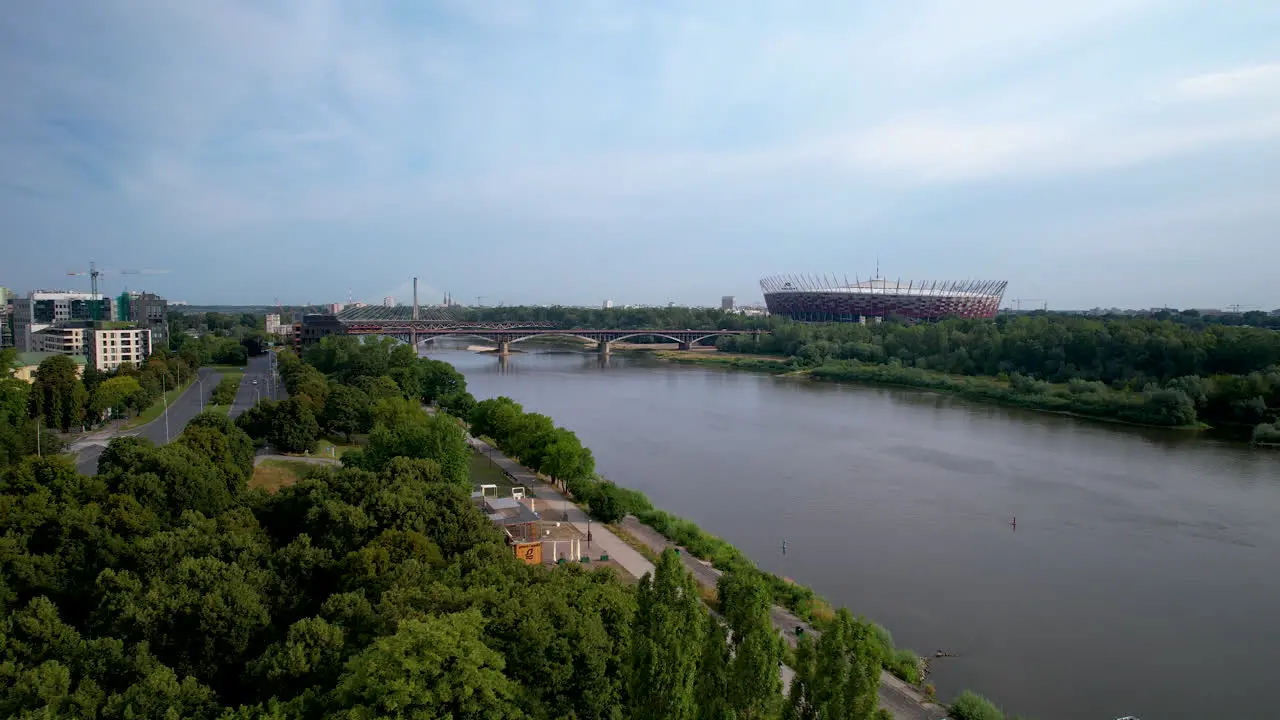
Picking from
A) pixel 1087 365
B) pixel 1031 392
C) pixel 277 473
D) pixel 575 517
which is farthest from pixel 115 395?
pixel 1087 365

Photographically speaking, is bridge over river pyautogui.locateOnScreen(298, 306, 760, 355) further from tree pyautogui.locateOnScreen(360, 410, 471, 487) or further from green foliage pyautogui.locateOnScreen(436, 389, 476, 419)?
tree pyautogui.locateOnScreen(360, 410, 471, 487)

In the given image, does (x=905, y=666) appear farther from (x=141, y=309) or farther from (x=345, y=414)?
(x=141, y=309)

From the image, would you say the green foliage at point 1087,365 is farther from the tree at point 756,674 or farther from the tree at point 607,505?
the tree at point 756,674

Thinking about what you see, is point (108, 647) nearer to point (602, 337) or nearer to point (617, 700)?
point (617, 700)

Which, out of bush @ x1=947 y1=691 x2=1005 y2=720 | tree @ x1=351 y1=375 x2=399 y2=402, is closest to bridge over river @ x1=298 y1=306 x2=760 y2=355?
tree @ x1=351 y1=375 x2=399 y2=402

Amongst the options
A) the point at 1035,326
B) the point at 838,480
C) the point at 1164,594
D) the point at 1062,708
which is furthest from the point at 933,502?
the point at 1035,326

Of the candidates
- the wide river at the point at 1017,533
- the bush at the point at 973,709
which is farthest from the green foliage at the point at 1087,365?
the bush at the point at 973,709

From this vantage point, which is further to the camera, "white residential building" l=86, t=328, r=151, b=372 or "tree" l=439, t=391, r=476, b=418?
"white residential building" l=86, t=328, r=151, b=372
